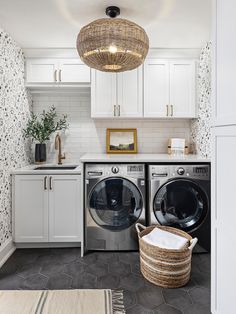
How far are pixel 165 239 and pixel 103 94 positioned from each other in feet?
6.27

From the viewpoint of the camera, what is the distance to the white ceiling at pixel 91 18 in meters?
2.09

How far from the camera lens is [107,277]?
2.22 m

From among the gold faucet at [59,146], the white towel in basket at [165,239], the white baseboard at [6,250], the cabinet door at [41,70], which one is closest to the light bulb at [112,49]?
the cabinet door at [41,70]

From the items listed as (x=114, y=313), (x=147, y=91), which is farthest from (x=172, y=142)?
(x=114, y=313)

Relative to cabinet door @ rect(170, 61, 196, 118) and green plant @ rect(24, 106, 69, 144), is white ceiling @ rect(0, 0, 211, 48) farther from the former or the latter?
green plant @ rect(24, 106, 69, 144)

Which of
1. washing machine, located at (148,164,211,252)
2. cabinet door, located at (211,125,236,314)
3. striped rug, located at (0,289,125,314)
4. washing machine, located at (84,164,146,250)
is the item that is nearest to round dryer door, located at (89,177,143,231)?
washing machine, located at (84,164,146,250)

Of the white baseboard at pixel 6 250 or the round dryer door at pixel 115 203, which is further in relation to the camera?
the round dryer door at pixel 115 203

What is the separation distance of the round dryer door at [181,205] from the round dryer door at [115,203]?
239 millimetres

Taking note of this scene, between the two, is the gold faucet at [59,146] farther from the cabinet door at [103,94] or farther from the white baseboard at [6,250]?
the white baseboard at [6,250]

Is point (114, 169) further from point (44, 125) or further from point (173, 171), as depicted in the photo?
point (44, 125)

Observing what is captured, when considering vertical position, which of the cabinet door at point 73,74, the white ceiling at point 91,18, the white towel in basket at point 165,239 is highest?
the white ceiling at point 91,18

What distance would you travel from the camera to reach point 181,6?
2.13 meters

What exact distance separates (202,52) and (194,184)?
1689mm

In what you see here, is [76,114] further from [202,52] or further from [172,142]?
[202,52]
